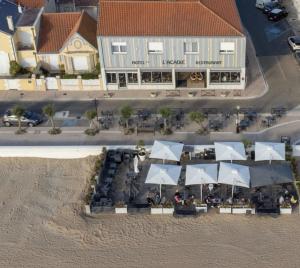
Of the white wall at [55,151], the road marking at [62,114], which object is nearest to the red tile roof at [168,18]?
the road marking at [62,114]

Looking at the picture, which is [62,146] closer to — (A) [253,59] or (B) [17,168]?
(B) [17,168]

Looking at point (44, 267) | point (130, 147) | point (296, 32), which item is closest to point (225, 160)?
point (130, 147)

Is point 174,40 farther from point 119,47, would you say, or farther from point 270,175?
point 270,175

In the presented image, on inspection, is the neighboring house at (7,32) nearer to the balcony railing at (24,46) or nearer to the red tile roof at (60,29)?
the balcony railing at (24,46)

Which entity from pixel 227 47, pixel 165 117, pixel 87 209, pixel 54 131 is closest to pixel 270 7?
pixel 227 47

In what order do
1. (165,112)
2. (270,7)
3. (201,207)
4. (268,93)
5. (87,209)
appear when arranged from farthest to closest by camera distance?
(270,7)
(268,93)
(165,112)
(87,209)
(201,207)

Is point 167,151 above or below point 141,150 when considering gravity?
above

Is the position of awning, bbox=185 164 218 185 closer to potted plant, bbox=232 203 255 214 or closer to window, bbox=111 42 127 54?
potted plant, bbox=232 203 255 214
